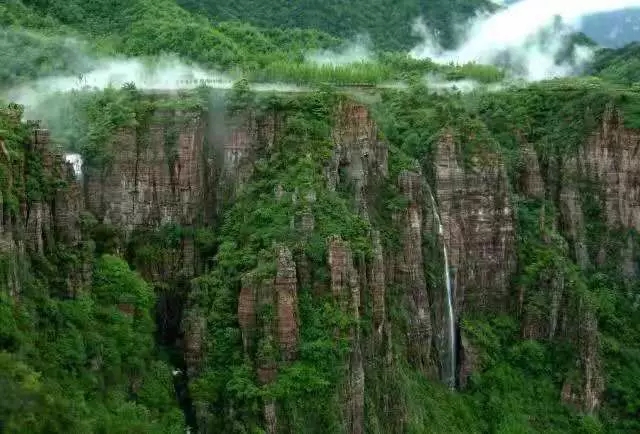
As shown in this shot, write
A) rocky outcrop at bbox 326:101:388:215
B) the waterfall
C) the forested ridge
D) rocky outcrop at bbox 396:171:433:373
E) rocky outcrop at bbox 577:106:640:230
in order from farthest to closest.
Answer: rocky outcrop at bbox 577:106:640:230, the waterfall, rocky outcrop at bbox 396:171:433:373, rocky outcrop at bbox 326:101:388:215, the forested ridge

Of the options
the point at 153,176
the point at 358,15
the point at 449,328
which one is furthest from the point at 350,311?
the point at 358,15

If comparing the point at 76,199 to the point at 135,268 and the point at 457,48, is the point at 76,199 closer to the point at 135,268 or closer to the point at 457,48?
the point at 135,268

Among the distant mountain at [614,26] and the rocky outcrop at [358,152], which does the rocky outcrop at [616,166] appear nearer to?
the rocky outcrop at [358,152]

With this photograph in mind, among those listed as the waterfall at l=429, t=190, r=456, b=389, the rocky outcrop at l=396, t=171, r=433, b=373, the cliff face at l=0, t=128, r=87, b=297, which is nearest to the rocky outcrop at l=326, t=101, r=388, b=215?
the rocky outcrop at l=396, t=171, r=433, b=373

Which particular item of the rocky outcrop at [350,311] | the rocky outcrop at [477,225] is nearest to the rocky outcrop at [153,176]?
the rocky outcrop at [350,311]

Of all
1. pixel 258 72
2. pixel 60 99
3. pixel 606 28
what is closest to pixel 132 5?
pixel 258 72

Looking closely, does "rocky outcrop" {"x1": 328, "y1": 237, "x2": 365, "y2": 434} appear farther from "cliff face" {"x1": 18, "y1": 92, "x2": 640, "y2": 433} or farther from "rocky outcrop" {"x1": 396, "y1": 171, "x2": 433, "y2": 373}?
"rocky outcrop" {"x1": 396, "y1": 171, "x2": 433, "y2": 373}
